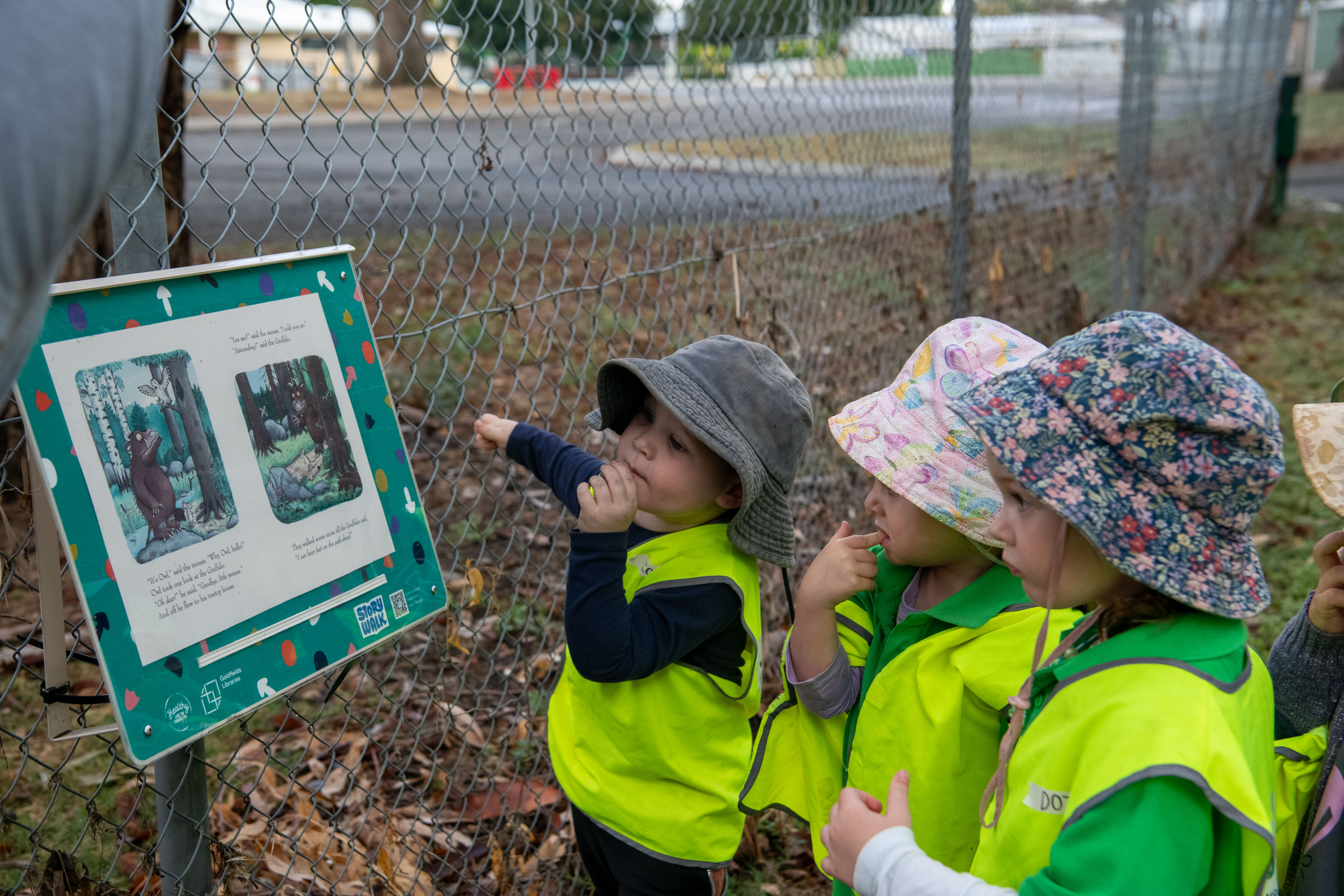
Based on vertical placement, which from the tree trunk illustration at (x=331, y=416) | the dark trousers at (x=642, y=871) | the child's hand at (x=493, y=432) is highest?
the tree trunk illustration at (x=331, y=416)

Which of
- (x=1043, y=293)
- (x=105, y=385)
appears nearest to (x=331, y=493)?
(x=105, y=385)

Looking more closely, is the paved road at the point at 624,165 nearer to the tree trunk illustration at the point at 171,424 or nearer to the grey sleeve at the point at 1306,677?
the tree trunk illustration at the point at 171,424

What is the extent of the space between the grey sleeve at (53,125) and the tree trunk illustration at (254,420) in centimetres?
72

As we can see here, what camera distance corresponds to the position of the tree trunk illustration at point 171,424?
152 cm

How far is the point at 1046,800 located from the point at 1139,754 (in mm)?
160

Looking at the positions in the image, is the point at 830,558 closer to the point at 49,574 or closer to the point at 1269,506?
the point at 49,574

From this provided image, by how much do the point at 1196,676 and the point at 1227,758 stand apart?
112 millimetres

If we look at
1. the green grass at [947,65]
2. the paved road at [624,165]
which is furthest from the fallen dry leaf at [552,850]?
the green grass at [947,65]

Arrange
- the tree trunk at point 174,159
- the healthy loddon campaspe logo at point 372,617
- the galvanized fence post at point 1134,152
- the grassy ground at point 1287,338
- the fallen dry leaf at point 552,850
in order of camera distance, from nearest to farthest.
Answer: the healthy loddon campaspe logo at point 372,617 → the fallen dry leaf at point 552,850 → the tree trunk at point 174,159 → the grassy ground at point 1287,338 → the galvanized fence post at point 1134,152

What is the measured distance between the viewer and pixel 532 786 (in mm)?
3275

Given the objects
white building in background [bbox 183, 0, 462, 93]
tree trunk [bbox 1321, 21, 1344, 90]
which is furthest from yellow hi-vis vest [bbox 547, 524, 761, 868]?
tree trunk [bbox 1321, 21, 1344, 90]

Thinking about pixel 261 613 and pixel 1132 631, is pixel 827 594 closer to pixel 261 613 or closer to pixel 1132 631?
pixel 1132 631

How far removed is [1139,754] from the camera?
1255 millimetres

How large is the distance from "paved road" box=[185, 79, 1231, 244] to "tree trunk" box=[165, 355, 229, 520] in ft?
1.04
